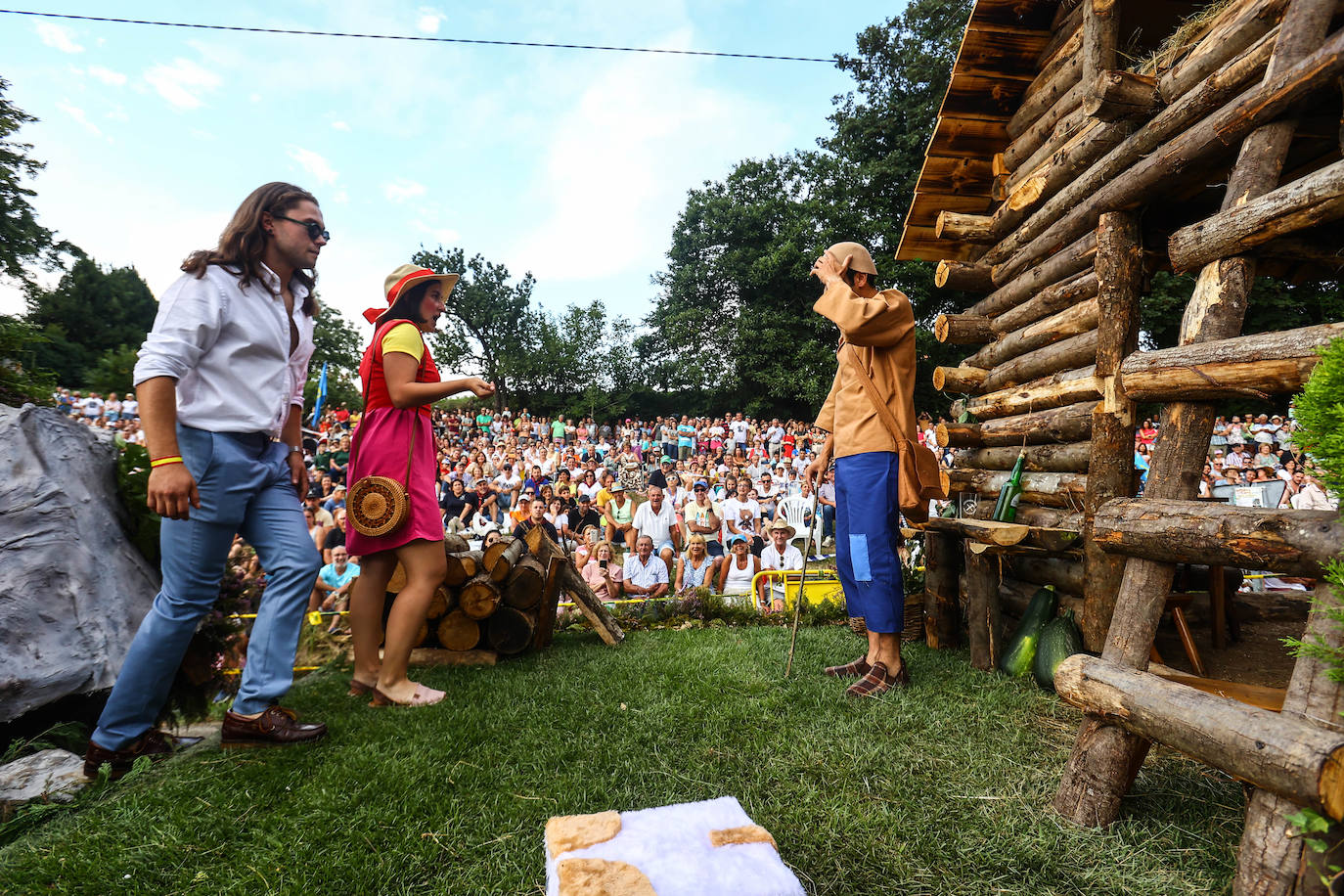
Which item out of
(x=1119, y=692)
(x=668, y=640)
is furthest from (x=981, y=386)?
(x=1119, y=692)

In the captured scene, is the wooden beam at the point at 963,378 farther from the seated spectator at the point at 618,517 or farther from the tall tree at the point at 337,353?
the tall tree at the point at 337,353

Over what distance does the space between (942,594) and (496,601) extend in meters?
3.07

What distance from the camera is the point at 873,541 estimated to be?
11.3 ft

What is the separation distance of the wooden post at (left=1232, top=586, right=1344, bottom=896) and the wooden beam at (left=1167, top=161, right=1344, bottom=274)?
3.75 feet

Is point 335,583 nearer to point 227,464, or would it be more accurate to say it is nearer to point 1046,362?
point 227,464

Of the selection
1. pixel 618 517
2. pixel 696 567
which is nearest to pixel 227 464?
pixel 696 567

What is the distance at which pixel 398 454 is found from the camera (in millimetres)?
3242

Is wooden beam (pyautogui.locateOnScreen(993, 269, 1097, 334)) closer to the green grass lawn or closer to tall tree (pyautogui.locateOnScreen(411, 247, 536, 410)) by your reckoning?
the green grass lawn

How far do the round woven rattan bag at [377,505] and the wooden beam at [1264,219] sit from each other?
3.42 m

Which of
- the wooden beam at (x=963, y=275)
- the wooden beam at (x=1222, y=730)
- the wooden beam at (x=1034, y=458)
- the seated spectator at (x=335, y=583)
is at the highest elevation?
the wooden beam at (x=963, y=275)

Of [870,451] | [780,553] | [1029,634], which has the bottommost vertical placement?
[780,553]

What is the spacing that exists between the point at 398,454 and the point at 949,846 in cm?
282

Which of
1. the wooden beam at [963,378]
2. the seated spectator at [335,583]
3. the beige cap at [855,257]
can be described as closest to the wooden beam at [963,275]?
the wooden beam at [963,378]

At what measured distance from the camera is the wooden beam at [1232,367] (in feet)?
5.94
